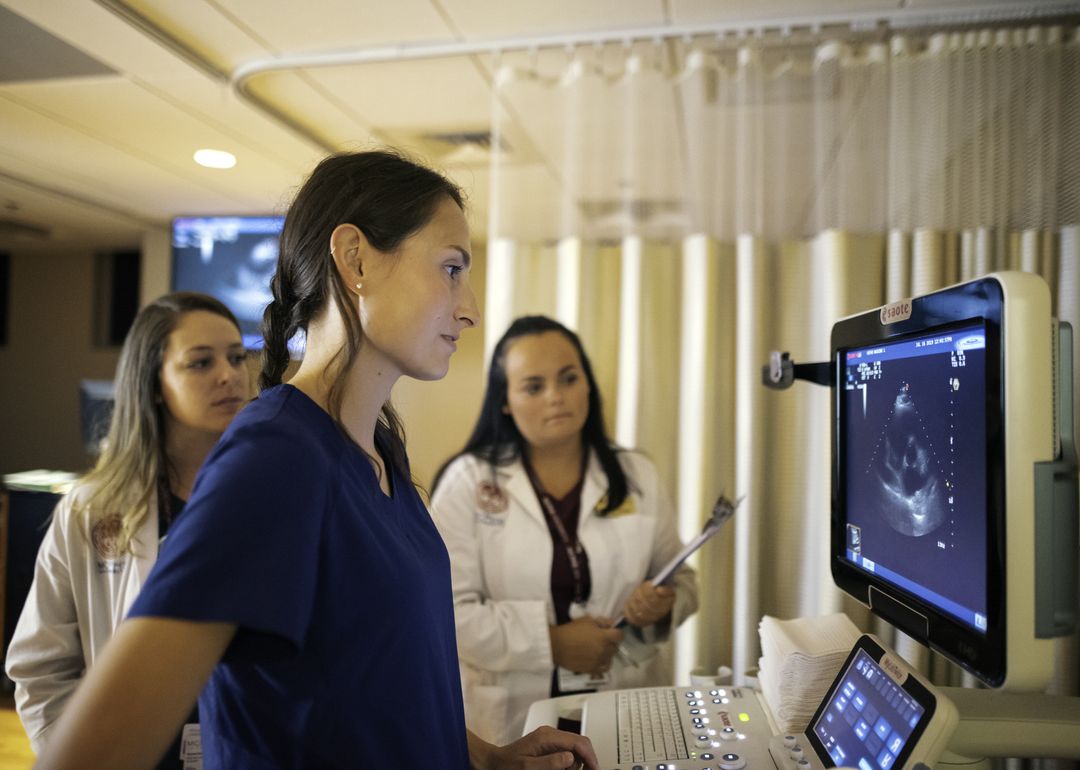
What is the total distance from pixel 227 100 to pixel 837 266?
7.23ft

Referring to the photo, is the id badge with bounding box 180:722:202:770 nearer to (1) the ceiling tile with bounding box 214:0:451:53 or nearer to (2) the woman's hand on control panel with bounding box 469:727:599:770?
(2) the woman's hand on control panel with bounding box 469:727:599:770

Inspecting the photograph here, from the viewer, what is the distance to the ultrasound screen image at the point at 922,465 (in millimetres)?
771

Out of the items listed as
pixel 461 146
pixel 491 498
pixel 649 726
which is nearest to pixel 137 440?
pixel 491 498

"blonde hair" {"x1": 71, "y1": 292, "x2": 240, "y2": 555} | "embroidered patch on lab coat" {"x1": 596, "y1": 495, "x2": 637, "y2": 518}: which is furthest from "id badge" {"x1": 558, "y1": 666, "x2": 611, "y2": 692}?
"blonde hair" {"x1": 71, "y1": 292, "x2": 240, "y2": 555}

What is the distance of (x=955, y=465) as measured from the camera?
809 millimetres

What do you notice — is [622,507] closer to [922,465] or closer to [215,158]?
[922,465]

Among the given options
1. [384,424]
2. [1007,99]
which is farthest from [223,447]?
[1007,99]

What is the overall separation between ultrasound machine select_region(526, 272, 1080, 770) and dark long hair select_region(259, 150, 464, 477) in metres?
0.63

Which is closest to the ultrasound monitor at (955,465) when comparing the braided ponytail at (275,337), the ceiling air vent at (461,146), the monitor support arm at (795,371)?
the monitor support arm at (795,371)

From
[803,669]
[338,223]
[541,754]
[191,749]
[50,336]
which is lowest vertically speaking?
[191,749]

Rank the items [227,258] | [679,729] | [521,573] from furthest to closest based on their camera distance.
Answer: [227,258] → [521,573] → [679,729]

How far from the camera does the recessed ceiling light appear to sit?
11.0 feet

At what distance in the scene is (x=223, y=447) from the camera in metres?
0.76

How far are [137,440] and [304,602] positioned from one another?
124 cm
